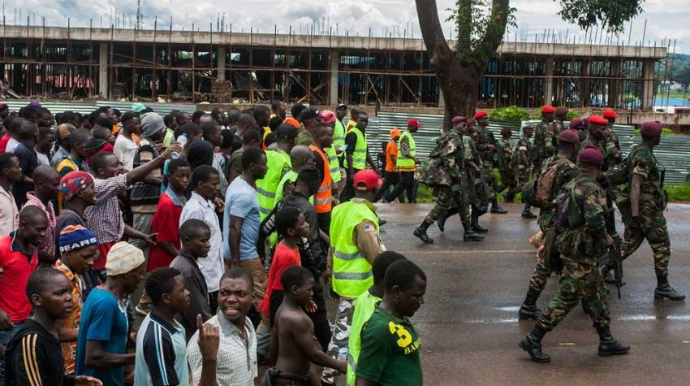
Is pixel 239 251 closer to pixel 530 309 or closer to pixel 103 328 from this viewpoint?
pixel 103 328

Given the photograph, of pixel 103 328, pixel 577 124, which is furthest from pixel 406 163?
pixel 103 328

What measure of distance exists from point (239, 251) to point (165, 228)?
745mm

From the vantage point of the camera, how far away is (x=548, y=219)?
9.62 m

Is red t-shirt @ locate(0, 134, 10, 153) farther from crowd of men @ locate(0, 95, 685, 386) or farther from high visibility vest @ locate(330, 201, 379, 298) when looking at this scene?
high visibility vest @ locate(330, 201, 379, 298)

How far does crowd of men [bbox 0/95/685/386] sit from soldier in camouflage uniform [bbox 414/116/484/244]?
21mm

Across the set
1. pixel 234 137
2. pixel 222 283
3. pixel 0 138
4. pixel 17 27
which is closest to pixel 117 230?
pixel 222 283

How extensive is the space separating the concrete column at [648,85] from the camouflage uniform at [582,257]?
27.8 metres

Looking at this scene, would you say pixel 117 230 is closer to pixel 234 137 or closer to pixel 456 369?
pixel 456 369

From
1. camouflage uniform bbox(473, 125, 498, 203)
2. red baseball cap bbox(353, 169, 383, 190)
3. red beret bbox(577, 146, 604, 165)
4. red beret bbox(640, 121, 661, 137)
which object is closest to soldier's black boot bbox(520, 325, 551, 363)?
red beret bbox(577, 146, 604, 165)

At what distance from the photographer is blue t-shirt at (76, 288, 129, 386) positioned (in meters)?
5.12

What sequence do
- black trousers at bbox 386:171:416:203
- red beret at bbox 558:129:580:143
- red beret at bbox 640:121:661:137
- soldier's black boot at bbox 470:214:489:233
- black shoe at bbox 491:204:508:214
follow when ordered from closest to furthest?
1. red beret at bbox 558:129:580:143
2. red beret at bbox 640:121:661:137
3. soldier's black boot at bbox 470:214:489:233
4. black shoe at bbox 491:204:508:214
5. black trousers at bbox 386:171:416:203

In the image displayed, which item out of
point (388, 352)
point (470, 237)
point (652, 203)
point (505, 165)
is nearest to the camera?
point (388, 352)

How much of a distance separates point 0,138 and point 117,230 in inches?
175

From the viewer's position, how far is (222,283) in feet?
17.6
